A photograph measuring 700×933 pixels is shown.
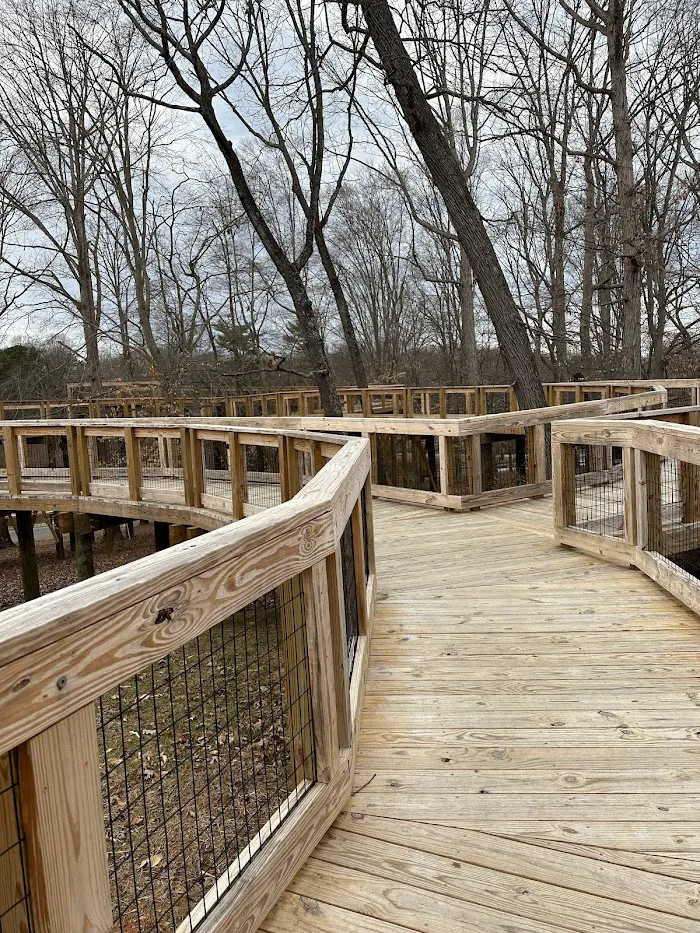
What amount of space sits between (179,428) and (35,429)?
2952 millimetres

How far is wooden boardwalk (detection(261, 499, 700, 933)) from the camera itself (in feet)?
6.68

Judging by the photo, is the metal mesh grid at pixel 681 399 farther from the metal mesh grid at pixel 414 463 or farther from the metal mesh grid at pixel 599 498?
the metal mesh grid at pixel 414 463

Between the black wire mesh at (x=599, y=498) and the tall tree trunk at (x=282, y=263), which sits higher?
the tall tree trunk at (x=282, y=263)

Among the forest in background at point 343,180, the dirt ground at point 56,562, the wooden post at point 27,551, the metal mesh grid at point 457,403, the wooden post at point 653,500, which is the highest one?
the forest in background at point 343,180

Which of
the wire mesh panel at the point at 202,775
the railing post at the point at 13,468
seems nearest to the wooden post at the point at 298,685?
the wire mesh panel at the point at 202,775

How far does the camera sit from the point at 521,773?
2.69 m

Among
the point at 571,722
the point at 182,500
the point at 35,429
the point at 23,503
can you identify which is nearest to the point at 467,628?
the point at 571,722

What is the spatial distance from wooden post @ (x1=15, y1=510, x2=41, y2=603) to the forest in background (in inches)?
175

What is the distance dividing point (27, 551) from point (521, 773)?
10.1 metres

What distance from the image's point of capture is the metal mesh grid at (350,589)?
336 cm

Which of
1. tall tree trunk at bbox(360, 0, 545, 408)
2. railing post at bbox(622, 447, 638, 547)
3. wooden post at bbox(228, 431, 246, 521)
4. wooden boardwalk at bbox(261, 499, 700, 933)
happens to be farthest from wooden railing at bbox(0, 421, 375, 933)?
tall tree trunk at bbox(360, 0, 545, 408)

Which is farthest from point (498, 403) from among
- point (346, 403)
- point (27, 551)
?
point (27, 551)

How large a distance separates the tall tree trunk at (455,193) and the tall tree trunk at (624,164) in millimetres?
3311

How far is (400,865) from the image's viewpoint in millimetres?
2219
